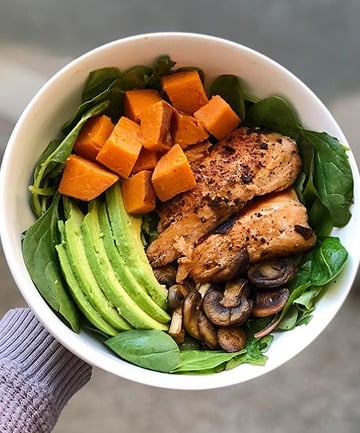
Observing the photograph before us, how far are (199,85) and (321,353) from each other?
2.06 feet

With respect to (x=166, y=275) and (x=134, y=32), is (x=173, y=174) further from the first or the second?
(x=134, y=32)

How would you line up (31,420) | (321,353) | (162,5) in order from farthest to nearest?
(321,353)
(162,5)
(31,420)

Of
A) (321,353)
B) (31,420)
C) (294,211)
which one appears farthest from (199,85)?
(321,353)

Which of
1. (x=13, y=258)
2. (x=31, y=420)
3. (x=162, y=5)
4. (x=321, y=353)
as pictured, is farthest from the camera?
(x=321, y=353)

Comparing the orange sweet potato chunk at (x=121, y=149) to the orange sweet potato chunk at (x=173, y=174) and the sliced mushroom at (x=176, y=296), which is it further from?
the sliced mushroom at (x=176, y=296)

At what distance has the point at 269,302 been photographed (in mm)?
844

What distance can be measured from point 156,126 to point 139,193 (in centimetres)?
8

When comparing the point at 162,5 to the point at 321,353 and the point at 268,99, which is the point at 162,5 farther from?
the point at 321,353

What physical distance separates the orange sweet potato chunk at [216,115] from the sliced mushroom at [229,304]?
0.18m

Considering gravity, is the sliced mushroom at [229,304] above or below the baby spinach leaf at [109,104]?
below

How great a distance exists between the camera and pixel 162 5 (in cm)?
110

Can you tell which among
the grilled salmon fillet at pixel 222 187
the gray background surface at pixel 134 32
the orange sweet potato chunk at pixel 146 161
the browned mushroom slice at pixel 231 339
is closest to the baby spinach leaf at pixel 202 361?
the browned mushroom slice at pixel 231 339

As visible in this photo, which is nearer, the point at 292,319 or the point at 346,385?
the point at 292,319

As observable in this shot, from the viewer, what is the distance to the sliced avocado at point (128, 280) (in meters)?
0.83
